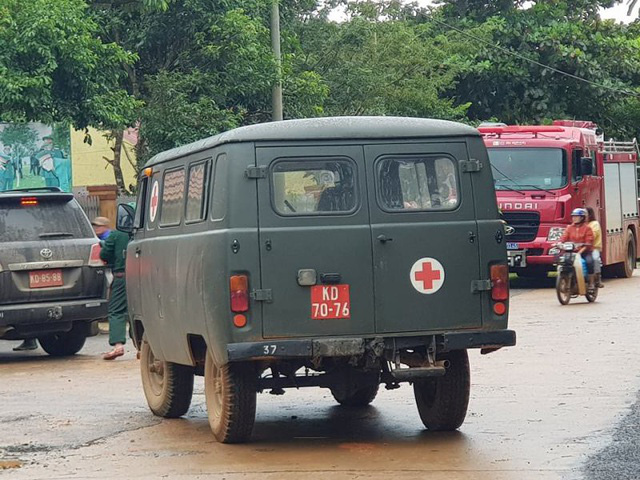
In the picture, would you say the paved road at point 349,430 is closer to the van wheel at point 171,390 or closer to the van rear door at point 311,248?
the van wheel at point 171,390

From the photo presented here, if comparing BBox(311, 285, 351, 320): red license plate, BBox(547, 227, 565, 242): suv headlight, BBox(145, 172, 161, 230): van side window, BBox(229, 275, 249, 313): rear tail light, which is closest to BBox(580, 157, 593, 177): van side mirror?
BBox(547, 227, 565, 242): suv headlight

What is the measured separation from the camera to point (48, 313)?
15.0m

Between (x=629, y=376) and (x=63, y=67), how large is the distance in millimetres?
13602

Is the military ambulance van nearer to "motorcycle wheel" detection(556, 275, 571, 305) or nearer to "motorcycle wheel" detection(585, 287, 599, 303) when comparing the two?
"motorcycle wheel" detection(556, 275, 571, 305)

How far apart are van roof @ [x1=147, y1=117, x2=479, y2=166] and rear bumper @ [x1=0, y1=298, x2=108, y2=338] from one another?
19.4 feet

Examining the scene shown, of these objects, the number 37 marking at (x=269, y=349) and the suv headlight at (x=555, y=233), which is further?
the suv headlight at (x=555, y=233)

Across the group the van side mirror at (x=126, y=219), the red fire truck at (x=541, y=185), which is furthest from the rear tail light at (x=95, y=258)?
the red fire truck at (x=541, y=185)

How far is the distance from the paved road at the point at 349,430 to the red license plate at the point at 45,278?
896 millimetres

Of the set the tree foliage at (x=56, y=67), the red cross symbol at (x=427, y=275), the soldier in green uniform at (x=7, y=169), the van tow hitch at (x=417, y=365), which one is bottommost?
the van tow hitch at (x=417, y=365)

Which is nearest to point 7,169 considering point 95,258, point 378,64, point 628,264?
point 95,258

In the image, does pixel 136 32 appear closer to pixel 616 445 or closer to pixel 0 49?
pixel 0 49

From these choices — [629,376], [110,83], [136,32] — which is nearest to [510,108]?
[136,32]

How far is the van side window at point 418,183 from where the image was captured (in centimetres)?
934

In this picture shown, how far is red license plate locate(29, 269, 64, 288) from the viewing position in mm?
15086
